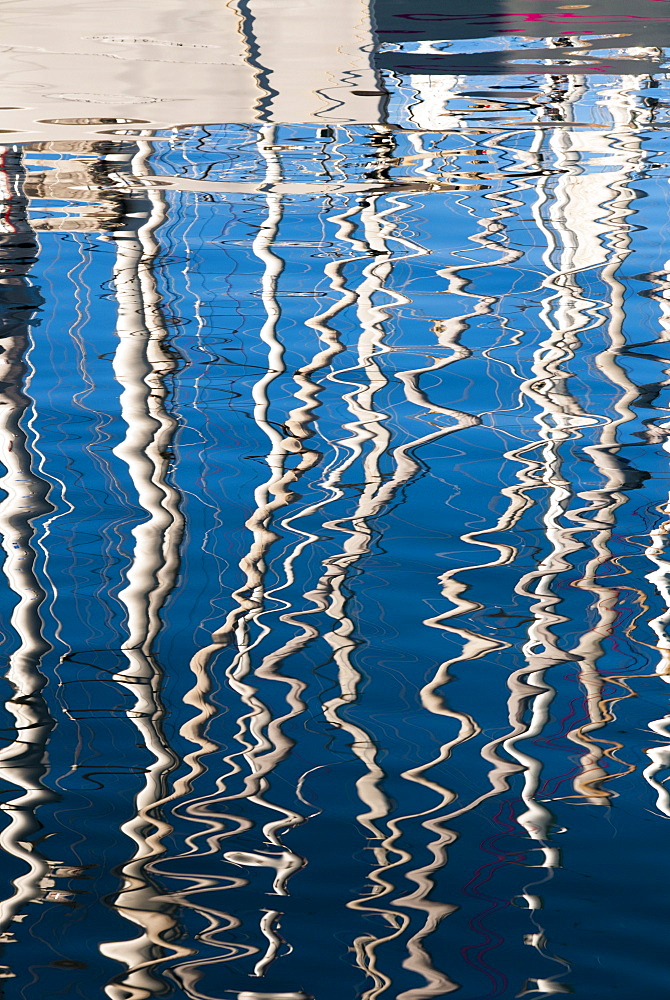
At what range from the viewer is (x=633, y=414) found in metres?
4.03

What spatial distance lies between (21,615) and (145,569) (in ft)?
1.16

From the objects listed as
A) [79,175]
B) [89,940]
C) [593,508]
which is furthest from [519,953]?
[79,175]

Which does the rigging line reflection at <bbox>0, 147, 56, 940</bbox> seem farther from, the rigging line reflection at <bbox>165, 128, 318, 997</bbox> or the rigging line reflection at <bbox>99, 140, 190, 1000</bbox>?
the rigging line reflection at <bbox>165, 128, 318, 997</bbox>

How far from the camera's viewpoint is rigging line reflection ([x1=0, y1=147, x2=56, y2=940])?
2090mm

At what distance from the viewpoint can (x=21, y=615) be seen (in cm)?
286

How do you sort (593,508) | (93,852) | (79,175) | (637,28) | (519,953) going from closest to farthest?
1. (519,953)
2. (93,852)
3. (593,508)
4. (79,175)
5. (637,28)

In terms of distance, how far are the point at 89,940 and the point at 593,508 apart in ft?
6.47

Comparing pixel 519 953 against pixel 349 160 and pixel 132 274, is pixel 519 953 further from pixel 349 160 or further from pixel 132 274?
pixel 349 160

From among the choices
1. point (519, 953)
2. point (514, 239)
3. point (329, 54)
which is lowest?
point (519, 953)

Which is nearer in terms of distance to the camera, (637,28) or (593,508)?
(593,508)

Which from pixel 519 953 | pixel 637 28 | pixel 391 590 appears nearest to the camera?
pixel 519 953

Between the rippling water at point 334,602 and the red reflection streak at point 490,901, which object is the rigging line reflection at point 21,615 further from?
the red reflection streak at point 490,901

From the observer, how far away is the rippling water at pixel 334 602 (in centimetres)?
195

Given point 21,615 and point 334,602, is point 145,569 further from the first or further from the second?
point 334,602
